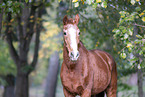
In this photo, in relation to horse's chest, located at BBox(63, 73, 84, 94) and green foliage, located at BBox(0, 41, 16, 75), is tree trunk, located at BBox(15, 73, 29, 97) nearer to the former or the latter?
green foliage, located at BBox(0, 41, 16, 75)

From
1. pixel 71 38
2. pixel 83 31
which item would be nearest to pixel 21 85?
pixel 83 31

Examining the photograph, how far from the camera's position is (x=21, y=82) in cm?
863

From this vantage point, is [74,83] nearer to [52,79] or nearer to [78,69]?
[78,69]

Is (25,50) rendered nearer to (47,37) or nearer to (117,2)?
Answer: (117,2)

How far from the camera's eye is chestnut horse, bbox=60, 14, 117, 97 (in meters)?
3.54

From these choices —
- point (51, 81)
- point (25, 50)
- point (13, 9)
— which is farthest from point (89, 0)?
point (51, 81)

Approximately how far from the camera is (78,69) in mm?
3777

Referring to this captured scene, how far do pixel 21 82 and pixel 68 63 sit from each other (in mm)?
5431

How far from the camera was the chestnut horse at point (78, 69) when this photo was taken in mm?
3543

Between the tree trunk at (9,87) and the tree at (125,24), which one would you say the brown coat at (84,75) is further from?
the tree trunk at (9,87)

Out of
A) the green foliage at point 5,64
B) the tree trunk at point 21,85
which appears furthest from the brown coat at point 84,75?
the green foliage at point 5,64

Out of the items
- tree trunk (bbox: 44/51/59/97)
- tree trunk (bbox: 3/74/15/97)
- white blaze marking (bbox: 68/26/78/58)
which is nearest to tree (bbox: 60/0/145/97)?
white blaze marking (bbox: 68/26/78/58)

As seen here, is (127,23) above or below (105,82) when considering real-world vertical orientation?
above

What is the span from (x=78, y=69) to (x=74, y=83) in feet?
0.83
